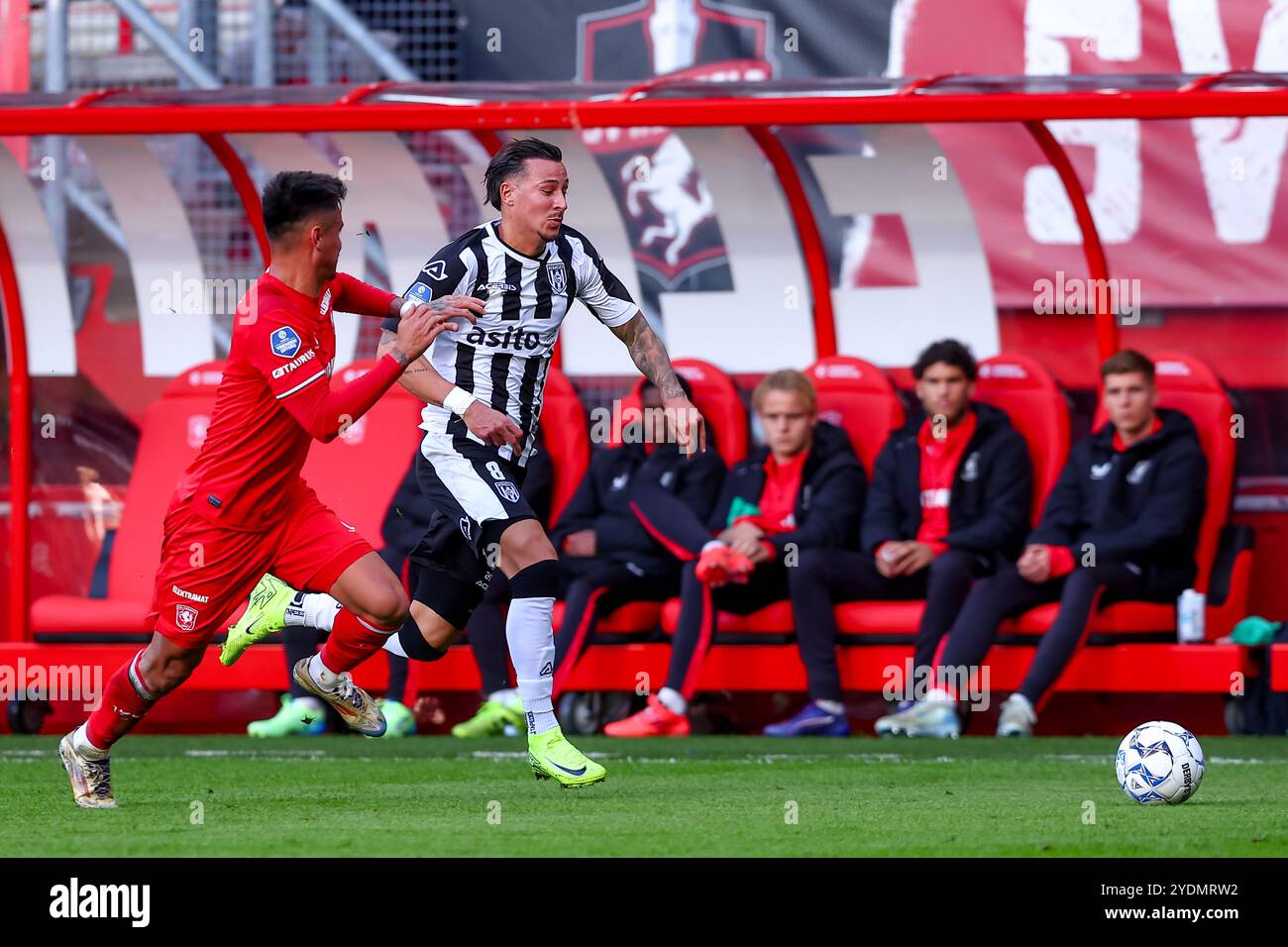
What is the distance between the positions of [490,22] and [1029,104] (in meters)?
2.93

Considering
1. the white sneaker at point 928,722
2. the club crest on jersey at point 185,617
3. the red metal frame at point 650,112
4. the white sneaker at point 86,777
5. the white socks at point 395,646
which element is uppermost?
the red metal frame at point 650,112

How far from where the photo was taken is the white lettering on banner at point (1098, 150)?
347 inches

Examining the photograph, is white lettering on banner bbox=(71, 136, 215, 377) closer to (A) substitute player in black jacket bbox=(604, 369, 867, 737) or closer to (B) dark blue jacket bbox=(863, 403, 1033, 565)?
(A) substitute player in black jacket bbox=(604, 369, 867, 737)

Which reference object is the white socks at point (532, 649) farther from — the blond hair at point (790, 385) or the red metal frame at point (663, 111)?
the blond hair at point (790, 385)

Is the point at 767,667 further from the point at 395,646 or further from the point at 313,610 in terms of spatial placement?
the point at 313,610

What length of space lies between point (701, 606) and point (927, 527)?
36.2 inches

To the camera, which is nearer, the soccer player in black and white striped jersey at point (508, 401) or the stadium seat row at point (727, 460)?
the soccer player in black and white striped jersey at point (508, 401)

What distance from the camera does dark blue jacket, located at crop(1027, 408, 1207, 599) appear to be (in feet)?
Answer: 25.3

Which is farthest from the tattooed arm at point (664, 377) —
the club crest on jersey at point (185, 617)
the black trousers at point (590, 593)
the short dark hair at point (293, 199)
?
the black trousers at point (590, 593)

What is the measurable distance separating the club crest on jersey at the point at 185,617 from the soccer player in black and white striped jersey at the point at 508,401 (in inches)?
31.2

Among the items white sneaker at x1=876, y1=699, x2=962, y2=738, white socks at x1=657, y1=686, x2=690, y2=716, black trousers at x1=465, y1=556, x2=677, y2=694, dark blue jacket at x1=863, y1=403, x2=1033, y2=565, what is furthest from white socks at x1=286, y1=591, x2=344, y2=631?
dark blue jacket at x1=863, y1=403, x2=1033, y2=565

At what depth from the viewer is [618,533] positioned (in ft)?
26.9

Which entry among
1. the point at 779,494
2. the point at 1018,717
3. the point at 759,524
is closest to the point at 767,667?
the point at 759,524
